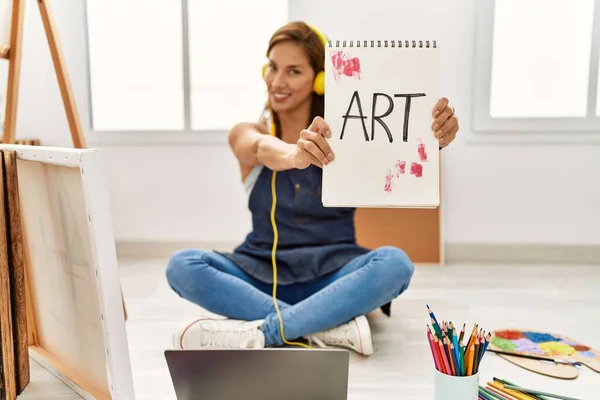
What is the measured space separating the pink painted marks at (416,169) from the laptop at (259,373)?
11.9 inches

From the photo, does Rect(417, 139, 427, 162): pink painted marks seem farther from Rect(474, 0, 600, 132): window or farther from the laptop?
Rect(474, 0, 600, 132): window

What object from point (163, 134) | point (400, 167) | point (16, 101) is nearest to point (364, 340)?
point (400, 167)

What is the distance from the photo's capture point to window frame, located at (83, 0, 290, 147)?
245 cm

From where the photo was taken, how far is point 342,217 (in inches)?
61.7

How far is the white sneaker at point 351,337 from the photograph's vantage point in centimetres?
135

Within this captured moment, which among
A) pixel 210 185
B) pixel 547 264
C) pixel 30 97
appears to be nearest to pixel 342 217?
pixel 210 185

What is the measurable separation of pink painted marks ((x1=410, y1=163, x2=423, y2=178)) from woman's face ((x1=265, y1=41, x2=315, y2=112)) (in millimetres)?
667

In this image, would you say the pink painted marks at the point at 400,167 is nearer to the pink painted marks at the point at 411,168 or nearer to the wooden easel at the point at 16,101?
the pink painted marks at the point at 411,168

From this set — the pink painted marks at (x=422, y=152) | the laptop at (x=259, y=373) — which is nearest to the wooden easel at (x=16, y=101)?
the laptop at (x=259, y=373)

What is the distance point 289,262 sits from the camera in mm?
1483

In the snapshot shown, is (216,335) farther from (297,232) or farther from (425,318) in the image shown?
(425,318)

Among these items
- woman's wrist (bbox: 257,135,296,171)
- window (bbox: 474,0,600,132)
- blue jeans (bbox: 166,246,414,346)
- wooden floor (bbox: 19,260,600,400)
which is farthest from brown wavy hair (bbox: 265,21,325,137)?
window (bbox: 474,0,600,132)

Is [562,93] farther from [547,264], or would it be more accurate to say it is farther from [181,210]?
[181,210]

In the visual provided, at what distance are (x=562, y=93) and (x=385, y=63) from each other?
71.4 inches
